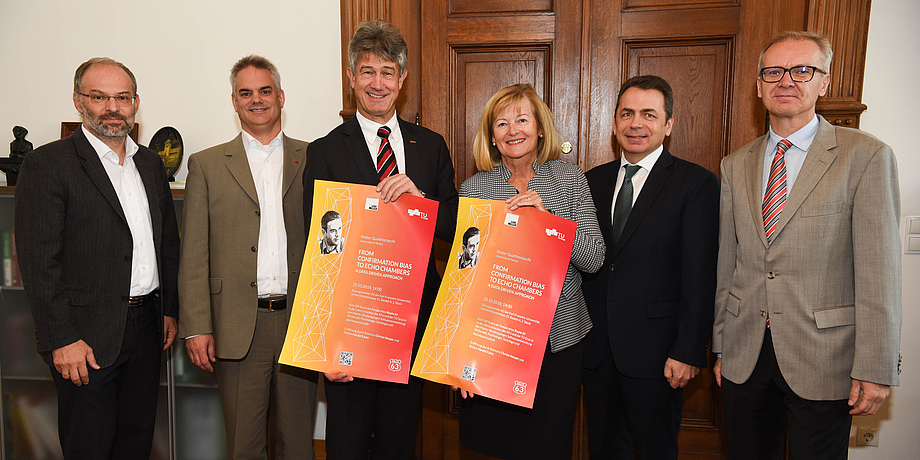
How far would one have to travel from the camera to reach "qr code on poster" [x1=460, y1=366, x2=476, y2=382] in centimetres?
154

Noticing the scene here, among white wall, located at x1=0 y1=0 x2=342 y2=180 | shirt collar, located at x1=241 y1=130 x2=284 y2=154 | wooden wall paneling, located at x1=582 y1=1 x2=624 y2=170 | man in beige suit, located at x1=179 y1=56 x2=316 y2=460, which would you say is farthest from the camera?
white wall, located at x1=0 y1=0 x2=342 y2=180

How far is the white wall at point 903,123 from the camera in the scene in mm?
2328

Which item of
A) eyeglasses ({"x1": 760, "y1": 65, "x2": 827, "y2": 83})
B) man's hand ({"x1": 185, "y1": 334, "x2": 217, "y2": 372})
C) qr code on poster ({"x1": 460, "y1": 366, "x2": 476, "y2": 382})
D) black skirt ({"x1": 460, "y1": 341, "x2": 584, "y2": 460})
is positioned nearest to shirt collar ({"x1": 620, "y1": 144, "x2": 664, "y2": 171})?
eyeglasses ({"x1": 760, "y1": 65, "x2": 827, "y2": 83})

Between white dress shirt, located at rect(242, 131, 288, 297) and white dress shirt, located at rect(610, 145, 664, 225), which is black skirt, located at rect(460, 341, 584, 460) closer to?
white dress shirt, located at rect(610, 145, 664, 225)

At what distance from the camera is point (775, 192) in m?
1.66

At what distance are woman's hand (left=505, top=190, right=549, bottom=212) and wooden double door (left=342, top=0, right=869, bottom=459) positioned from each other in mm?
Answer: 1130

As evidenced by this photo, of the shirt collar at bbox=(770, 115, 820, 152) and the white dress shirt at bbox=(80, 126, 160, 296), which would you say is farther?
the white dress shirt at bbox=(80, 126, 160, 296)

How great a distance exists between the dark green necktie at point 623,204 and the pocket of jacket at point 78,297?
2.03 meters

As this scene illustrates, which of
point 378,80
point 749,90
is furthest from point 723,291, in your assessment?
point 378,80

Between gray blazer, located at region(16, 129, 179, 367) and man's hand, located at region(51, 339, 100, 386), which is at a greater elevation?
gray blazer, located at region(16, 129, 179, 367)

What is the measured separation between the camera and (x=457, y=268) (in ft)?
5.33

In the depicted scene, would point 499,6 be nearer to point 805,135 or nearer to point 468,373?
point 805,135

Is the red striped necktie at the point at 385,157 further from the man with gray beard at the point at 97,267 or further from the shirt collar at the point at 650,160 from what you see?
the man with gray beard at the point at 97,267

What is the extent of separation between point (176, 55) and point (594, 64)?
233cm
